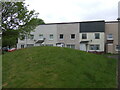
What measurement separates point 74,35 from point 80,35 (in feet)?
5.36

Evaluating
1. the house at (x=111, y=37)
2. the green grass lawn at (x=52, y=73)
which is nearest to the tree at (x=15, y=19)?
the green grass lawn at (x=52, y=73)

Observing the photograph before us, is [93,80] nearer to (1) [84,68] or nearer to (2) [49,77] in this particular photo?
(1) [84,68]

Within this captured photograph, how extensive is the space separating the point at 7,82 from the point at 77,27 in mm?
35412

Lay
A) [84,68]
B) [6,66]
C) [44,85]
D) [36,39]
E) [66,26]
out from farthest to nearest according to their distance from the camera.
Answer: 1. [36,39]
2. [66,26]
3. [6,66]
4. [84,68]
5. [44,85]

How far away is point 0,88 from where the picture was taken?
7.48 meters

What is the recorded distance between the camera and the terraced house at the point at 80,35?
39594 millimetres

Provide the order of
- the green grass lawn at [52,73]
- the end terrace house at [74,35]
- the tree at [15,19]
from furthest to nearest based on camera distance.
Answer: the end terrace house at [74,35]
the tree at [15,19]
the green grass lawn at [52,73]

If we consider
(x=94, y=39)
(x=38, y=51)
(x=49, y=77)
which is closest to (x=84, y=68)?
(x=49, y=77)

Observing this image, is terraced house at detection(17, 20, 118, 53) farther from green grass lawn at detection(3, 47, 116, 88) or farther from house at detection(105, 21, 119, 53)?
green grass lawn at detection(3, 47, 116, 88)

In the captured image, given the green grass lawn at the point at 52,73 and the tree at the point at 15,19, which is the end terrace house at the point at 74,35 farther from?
the green grass lawn at the point at 52,73

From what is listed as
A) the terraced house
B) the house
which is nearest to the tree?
the terraced house

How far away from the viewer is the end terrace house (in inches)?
1566

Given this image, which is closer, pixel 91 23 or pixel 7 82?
pixel 7 82

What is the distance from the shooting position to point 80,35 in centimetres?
4153
